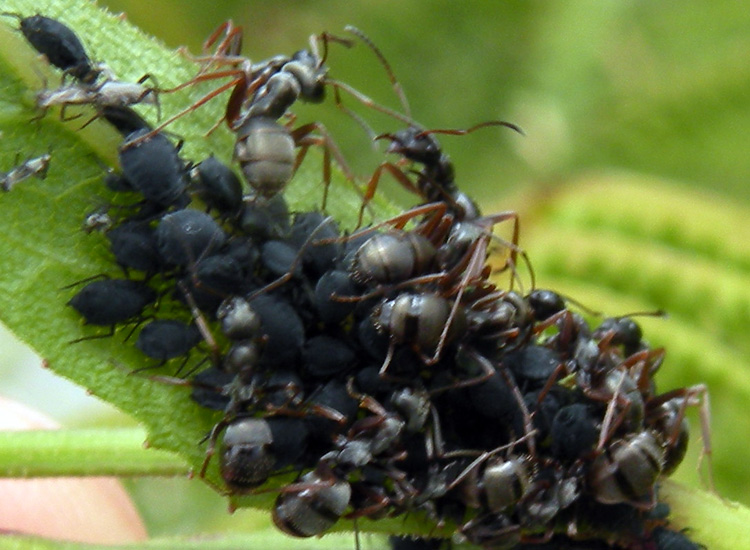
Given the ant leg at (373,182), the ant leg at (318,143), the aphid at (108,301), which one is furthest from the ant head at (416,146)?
the aphid at (108,301)

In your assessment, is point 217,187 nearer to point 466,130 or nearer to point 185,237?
point 185,237

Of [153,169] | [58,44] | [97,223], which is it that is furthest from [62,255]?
[58,44]

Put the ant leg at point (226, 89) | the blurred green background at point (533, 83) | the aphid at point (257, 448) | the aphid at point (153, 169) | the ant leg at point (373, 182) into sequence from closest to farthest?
1. the aphid at point (257, 448)
2. the aphid at point (153, 169)
3. the ant leg at point (226, 89)
4. the ant leg at point (373, 182)
5. the blurred green background at point (533, 83)

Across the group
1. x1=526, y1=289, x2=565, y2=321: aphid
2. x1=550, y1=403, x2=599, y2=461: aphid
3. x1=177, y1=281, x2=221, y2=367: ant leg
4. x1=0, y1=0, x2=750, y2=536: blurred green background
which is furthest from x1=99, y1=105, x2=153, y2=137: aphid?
x1=0, y1=0, x2=750, y2=536: blurred green background

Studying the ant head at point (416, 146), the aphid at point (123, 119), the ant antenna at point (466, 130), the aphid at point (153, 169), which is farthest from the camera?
the ant head at point (416, 146)

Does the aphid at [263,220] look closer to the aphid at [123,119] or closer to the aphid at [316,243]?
the aphid at [316,243]

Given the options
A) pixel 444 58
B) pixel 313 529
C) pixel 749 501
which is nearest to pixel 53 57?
pixel 313 529

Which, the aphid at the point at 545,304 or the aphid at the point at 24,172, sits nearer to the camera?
the aphid at the point at 24,172
